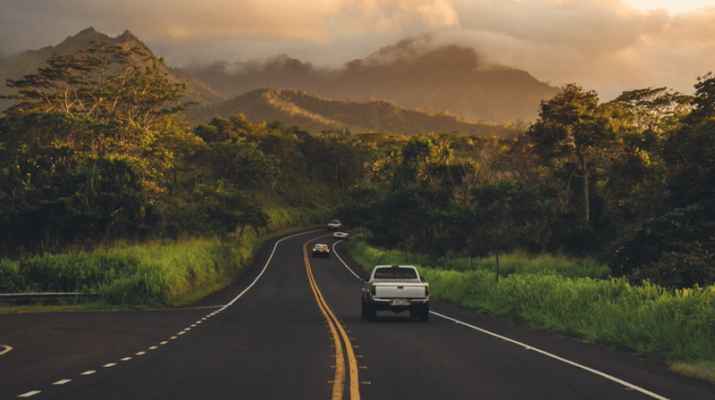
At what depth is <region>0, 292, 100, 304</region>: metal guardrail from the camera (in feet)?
83.0

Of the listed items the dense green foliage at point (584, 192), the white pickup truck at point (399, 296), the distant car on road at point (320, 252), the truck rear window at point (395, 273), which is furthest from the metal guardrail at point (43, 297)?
the distant car on road at point (320, 252)

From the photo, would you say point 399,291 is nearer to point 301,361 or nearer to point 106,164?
point 301,361

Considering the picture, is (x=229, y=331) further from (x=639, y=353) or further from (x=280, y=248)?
(x=280, y=248)

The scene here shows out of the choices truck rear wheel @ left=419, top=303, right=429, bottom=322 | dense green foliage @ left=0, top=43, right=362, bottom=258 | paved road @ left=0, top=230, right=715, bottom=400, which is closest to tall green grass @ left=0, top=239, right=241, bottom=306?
paved road @ left=0, top=230, right=715, bottom=400

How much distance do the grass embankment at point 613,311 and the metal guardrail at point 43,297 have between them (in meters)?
16.7

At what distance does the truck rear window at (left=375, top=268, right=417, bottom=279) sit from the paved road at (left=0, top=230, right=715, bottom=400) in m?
1.58

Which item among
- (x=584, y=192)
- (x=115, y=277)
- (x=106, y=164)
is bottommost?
(x=115, y=277)

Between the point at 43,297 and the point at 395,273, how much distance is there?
1574cm

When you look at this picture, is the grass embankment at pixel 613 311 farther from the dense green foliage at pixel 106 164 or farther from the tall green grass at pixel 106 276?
the dense green foliage at pixel 106 164

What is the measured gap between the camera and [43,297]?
25.9 metres

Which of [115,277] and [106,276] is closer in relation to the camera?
[106,276]

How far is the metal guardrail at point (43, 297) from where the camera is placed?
2531cm

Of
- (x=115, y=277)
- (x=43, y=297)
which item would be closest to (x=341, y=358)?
(x=43, y=297)

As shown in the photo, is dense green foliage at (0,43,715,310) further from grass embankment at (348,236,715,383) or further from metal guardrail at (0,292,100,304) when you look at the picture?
grass embankment at (348,236,715,383)
